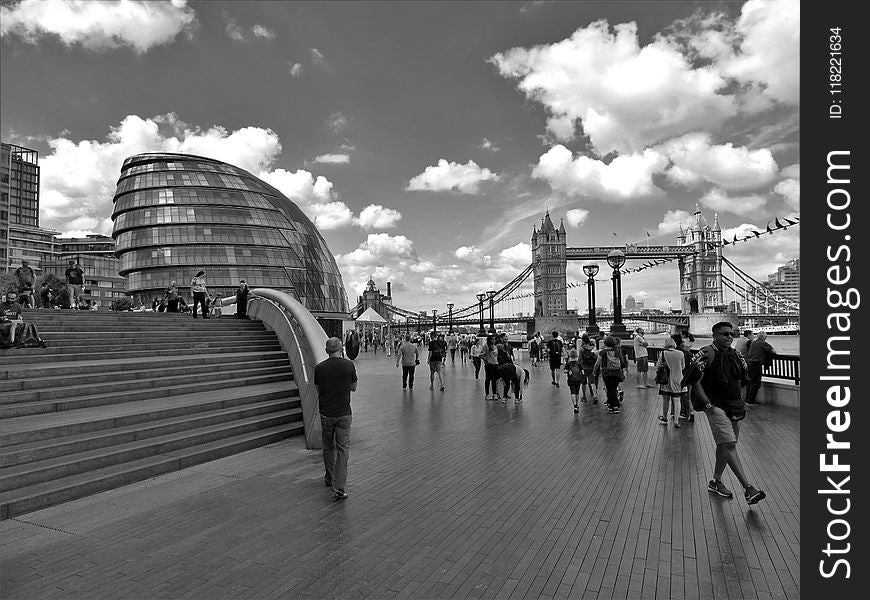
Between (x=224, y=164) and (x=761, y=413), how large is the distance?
6445 cm

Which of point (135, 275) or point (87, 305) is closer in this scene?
point (87, 305)

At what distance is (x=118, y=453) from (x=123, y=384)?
8.80 feet

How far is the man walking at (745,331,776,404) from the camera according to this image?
1195 centimetres

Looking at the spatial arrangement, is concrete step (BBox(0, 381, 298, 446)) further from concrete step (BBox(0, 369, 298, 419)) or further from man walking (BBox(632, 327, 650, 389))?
man walking (BBox(632, 327, 650, 389))

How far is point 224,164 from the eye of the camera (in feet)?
203

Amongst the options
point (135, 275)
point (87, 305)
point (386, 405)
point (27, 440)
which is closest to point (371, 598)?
point (27, 440)

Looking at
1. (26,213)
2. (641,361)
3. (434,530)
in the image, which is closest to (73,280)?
(434,530)

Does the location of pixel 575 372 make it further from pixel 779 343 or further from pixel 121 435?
pixel 779 343

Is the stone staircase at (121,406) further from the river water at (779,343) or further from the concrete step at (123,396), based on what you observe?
the river water at (779,343)

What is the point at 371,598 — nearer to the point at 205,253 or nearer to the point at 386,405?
the point at 386,405

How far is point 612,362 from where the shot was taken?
→ 11.2m

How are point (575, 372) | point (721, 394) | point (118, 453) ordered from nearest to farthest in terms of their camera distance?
point (721, 394) → point (118, 453) → point (575, 372)

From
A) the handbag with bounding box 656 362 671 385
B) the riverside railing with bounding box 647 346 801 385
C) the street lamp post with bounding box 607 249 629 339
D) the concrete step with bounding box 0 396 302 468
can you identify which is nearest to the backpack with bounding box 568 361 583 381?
the handbag with bounding box 656 362 671 385

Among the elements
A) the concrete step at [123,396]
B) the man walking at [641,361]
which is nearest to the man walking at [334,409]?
the concrete step at [123,396]
